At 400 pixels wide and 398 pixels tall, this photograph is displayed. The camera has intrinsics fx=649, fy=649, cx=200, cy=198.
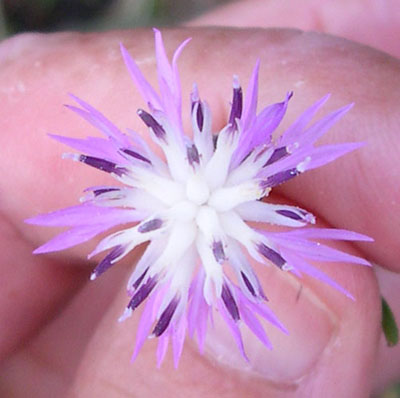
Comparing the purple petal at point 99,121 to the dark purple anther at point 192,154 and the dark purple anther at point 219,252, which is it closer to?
the dark purple anther at point 192,154

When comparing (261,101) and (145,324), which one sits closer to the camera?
(145,324)

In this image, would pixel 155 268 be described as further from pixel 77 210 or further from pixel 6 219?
pixel 6 219

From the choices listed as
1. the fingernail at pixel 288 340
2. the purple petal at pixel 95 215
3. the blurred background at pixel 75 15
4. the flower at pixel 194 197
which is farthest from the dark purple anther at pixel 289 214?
the blurred background at pixel 75 15

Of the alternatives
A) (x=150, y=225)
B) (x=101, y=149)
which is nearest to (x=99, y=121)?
(x=101, y=149)

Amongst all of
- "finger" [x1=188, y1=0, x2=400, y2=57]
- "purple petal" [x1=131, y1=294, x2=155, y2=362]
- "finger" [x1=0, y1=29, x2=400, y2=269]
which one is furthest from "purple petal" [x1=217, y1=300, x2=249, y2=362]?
"finger" [x1=188, y1=0, x2=400, y2=57]

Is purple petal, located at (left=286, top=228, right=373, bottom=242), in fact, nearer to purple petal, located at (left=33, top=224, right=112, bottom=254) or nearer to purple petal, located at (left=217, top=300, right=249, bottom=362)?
purple petal, located at (left=217, top=300, right=249, bottom=362)

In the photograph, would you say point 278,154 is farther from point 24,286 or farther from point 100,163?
point 24,286
